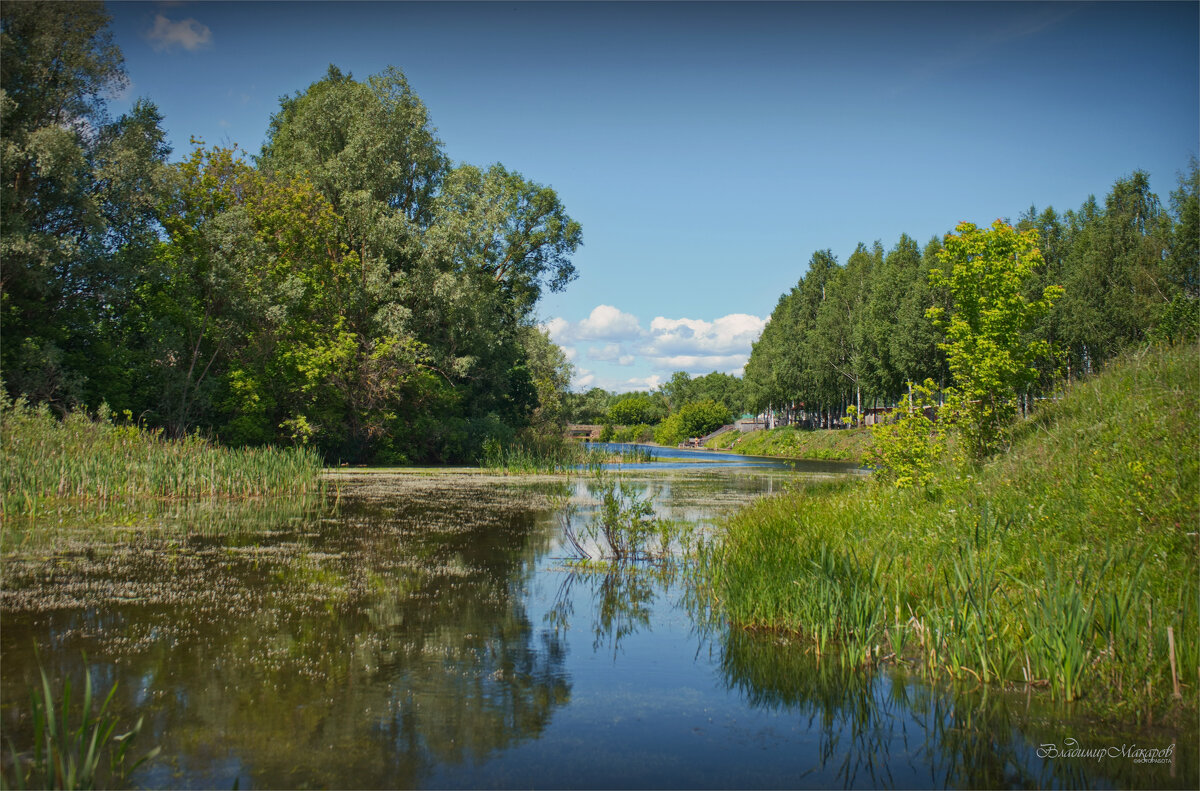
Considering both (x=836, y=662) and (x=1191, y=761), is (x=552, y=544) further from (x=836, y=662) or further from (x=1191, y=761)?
(x=1191, y=761)

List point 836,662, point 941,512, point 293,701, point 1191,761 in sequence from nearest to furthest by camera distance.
→ point 1191,761 → point 293,701 → point 836,662 → point 941,512

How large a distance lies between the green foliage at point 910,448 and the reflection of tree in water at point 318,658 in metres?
7.63

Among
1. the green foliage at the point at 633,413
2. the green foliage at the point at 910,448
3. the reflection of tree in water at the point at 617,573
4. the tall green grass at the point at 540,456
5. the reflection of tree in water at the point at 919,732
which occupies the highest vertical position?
the green foliage at the point at 633,413

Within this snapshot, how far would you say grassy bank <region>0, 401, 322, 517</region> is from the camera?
15.6m

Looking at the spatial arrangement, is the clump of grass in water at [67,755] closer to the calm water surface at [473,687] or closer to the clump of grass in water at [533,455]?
the calm water surface at [473,687]

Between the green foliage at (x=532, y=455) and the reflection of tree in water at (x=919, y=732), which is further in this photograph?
the green foliage at (x=532, y=455)

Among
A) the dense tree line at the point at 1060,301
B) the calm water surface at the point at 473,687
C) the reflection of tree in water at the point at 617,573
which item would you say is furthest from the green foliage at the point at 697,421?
the calm water surface at the point at 473,687

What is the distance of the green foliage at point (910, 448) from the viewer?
555 inches

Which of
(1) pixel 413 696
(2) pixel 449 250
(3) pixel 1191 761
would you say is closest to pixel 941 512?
(3) pixel 1191 761

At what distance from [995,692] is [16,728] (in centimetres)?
778

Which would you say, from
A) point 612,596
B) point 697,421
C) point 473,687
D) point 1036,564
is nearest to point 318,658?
point 473,687

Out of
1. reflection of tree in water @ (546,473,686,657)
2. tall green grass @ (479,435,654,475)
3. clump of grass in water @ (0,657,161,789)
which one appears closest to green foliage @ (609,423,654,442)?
tall green grass @ (479,435,654,475)

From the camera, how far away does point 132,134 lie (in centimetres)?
2609

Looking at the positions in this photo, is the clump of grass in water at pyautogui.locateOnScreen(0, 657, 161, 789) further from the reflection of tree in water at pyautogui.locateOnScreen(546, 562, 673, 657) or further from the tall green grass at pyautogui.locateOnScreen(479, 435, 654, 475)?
the tall green grass at pyautogui.locateOnScreen(479, 435, 654, 475)
